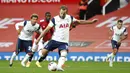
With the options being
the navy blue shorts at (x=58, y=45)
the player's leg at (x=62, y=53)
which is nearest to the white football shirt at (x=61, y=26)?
the navy blue shorts at (x=58, y=45)

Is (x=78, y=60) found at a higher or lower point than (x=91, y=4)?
lower

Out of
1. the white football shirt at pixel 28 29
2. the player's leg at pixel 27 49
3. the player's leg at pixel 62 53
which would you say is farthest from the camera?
the player's leg at pixel 27 49

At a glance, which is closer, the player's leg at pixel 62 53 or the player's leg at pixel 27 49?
the player's leg at pixel 62 53

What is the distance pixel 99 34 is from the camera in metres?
32.3

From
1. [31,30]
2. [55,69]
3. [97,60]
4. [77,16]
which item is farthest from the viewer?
[77,16]

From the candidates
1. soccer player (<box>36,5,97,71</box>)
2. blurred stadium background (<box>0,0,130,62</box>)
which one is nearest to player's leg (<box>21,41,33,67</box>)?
soccer player (<box>36,5,97,71</box>)

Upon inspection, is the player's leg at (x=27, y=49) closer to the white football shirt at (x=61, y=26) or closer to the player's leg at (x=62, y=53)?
the white football shirt at (x=61, y=26)

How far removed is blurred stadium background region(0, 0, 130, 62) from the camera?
30922 mm

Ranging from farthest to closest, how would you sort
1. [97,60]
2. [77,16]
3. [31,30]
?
[77,16] → [97,60] → [31,30]

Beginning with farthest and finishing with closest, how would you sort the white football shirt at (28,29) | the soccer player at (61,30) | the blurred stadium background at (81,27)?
the blurred stadium background at (81,27) < the white football shirt at (28,29) < the soccer player at (61,30)

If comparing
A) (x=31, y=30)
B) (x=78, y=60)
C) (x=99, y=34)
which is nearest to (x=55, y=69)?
(x=31, y=30)

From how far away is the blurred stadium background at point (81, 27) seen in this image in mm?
30922

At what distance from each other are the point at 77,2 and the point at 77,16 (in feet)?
3.27

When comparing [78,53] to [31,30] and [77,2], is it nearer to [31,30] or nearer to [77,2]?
[77,2]
